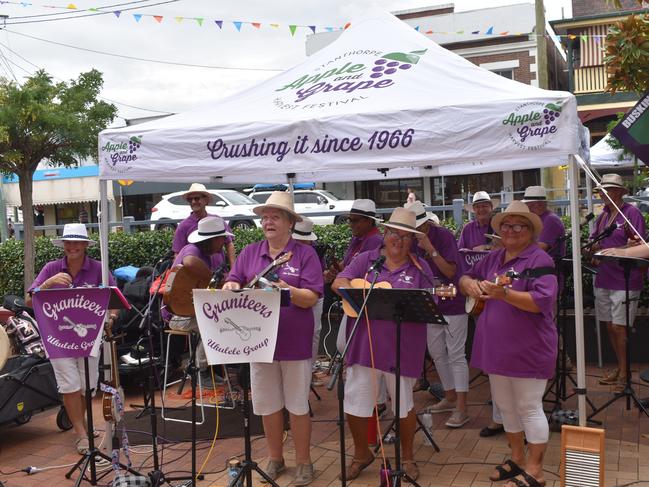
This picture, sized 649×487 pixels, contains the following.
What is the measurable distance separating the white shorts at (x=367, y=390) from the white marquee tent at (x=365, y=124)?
1.17 metres

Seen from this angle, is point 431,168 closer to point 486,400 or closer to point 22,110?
point 486,400

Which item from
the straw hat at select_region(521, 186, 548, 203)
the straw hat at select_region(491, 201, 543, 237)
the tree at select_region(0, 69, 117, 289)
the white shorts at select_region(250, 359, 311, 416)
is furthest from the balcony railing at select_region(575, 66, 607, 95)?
the white shorts at select_region(250, 359, 311, 416)

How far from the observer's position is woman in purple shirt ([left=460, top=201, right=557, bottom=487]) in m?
4.14

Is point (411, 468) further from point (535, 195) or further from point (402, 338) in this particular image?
point (535, 195)

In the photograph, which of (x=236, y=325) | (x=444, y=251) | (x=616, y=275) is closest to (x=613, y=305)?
(x=616, y=275)

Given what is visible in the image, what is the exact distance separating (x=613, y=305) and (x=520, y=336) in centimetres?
286

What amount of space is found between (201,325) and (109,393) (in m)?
1.17

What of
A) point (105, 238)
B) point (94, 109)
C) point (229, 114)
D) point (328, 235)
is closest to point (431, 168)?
point (328, 235)

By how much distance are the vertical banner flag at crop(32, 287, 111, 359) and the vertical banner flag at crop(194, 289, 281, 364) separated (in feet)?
3.56

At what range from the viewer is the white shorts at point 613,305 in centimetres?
648

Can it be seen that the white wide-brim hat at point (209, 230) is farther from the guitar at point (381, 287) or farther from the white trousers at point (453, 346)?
the white trousers at point (453, 346)

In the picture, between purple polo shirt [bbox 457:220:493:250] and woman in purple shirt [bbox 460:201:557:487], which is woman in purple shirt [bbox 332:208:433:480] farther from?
purple polo shirt [bbox 457:220:493:250]

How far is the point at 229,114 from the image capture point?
5406mm

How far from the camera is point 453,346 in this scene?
582 cm
